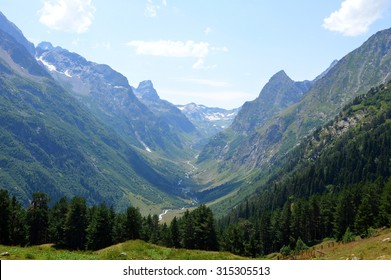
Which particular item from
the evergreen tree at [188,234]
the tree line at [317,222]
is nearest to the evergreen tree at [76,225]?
the evergreen tree at [188,234]

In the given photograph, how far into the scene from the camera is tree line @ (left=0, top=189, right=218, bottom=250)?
4082 inches

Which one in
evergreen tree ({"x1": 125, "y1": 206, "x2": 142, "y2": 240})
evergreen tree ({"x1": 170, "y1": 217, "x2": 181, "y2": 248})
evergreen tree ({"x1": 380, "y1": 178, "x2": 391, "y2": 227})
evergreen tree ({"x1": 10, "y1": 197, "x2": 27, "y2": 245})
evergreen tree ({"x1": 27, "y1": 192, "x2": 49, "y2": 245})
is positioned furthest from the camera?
evergreen tree ({"x1": 170, "y1": 217, "x2": 181, "y2": 248})

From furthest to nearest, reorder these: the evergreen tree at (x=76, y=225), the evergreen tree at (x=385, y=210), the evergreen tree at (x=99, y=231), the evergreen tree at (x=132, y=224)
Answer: the evergreen tree at (x=132, y=224) → the evergreen tree at (x=385, y=210) → the evergreen tree at (x=76, y=225) → the evergreen tree at (x=99, y=231)

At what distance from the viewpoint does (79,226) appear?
111 m

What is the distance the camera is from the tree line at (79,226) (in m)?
104

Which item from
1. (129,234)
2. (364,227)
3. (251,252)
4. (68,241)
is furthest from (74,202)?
(364,227)

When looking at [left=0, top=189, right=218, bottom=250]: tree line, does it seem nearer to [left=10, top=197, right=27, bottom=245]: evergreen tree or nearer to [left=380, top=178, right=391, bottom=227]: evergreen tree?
[left=10, top=197, right=27, bottom=245]: evergreen tree

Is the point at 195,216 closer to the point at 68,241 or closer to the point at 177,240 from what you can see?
the point at 177,240

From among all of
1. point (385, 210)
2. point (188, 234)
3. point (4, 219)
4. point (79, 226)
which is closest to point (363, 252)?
point (385, 210)

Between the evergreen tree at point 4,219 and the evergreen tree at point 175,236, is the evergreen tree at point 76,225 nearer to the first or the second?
the evergreen tree at point 4,219

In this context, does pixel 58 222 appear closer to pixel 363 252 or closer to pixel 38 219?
pixel 38 219

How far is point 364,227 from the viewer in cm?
11638

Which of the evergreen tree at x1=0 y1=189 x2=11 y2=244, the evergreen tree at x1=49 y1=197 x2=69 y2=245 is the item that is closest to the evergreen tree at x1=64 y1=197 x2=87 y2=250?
the evergreen tree at x1=49 y1=197 x2=69 y2=245

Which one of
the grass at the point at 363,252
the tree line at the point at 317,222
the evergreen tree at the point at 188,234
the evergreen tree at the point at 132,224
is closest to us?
the grass at the point at 363,252
